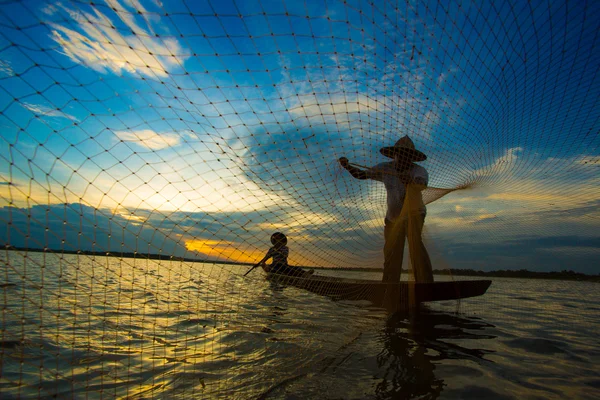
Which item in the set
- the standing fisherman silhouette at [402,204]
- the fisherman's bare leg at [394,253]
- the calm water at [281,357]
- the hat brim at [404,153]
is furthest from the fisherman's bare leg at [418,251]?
the hat brim at [404,153]

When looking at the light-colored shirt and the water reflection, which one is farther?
the light-colored shirt

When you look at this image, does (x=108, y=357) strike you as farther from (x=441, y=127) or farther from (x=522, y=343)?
(x=441, y=127)

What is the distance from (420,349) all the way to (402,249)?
2719 millimetres

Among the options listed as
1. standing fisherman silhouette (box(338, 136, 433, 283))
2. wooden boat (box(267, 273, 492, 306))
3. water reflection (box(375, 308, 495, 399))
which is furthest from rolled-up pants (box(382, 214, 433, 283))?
water reflection (box(375, 308, 495, 399))

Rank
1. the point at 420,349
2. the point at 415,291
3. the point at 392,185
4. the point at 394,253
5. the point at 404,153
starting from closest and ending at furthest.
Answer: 1. the point at 420,349
2. the point at 415,291
3. the point at 404,153
4. the point at 394,253
5. the point at 392,185

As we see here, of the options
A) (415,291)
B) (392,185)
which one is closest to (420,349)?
(415,291)

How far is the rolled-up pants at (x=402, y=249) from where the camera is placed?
5062mm

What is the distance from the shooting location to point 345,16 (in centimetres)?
355

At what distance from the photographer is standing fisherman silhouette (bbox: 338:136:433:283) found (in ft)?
16.7

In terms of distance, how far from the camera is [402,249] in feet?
18.6

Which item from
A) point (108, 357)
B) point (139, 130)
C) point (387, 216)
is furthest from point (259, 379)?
point (387, 216)

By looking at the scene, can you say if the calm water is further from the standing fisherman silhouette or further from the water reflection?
the standing fisherman silhouette

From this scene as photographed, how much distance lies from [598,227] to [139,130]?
780cm

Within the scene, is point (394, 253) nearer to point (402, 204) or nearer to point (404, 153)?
point (402, 204)
